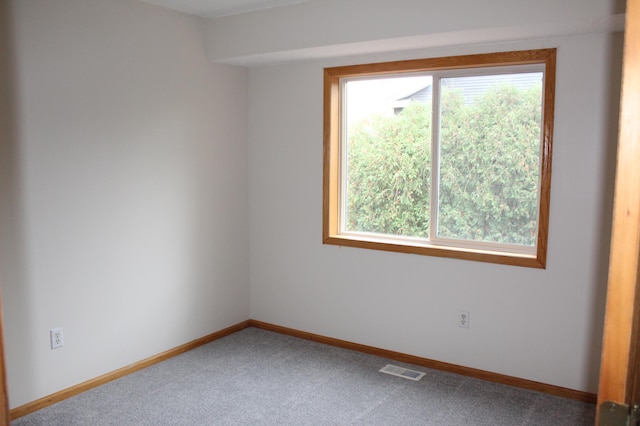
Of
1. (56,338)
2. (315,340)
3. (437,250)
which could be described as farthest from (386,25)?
(56,338)

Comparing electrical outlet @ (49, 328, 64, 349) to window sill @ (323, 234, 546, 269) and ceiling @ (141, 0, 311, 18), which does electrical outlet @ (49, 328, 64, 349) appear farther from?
ceiling @ (141, 0, 311, 18)

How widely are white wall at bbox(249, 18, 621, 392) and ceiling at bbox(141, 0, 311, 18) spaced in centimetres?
58

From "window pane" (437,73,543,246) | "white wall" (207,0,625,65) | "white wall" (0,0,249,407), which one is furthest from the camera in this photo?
"window pane" (437,73,543,246)

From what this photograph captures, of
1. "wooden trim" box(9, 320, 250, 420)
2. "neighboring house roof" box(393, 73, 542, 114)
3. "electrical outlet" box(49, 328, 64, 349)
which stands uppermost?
"neighboring house roof" box(393, 73, 542, 114)

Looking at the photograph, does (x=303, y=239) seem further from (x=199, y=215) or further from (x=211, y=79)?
(x=211, y=79)

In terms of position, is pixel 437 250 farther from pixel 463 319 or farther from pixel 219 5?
pixel 219 5

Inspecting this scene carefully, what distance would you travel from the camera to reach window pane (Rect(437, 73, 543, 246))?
3.36 m

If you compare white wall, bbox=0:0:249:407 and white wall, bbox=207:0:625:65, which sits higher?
white wall, bbox=207:0:625:65

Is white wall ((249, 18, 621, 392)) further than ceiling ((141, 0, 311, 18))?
No


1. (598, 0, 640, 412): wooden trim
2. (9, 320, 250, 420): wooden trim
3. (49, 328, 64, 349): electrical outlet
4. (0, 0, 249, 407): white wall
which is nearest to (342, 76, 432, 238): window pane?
(0, 0, 249, 407): white wall

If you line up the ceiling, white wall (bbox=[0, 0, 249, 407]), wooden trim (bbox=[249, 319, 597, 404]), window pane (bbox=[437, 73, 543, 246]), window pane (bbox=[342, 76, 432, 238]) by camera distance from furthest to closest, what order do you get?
1. window pane (bbox=[342, 76, 432, 238])
2. the ceiling
3. window pane (bbox=[437, 73, 543, 246])
4. wooden trim (bbox=[249, 319, 597, 404])
5. white wall (bbox=[0, 0, 249, 407])

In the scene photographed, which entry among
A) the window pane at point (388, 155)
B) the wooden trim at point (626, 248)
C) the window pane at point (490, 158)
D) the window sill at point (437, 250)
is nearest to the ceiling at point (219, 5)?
the window pane at point (388, 155)

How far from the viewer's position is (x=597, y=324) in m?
3.14

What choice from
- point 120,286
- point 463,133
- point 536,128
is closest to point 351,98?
point 463,133
